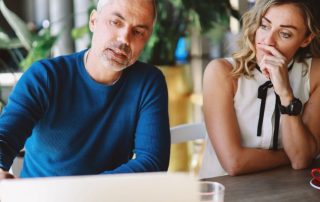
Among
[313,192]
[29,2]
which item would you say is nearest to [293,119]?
[313,192]

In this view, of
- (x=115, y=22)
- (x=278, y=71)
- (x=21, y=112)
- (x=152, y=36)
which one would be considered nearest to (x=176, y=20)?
(x=152, y=36)

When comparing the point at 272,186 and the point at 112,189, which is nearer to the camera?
the point at 112,189

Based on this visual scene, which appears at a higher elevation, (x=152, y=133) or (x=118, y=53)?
(x=118, y=53)

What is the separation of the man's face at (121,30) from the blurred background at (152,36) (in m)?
1.12

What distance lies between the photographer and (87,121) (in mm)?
1417

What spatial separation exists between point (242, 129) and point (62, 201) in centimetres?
115

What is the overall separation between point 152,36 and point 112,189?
208cm

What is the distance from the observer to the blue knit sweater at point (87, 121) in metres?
1.38

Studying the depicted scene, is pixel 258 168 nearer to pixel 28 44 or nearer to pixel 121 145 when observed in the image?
pixel 121 145

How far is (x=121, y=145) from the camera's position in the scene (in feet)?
4.82

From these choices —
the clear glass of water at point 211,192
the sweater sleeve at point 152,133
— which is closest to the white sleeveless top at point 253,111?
the sweater sleeve at point 152,133

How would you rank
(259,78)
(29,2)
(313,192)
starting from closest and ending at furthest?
1. (313,192)
2. (259,78)
3. (29,2)

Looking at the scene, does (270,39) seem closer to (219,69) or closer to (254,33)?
(254,33)

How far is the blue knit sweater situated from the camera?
1379 millimetres
